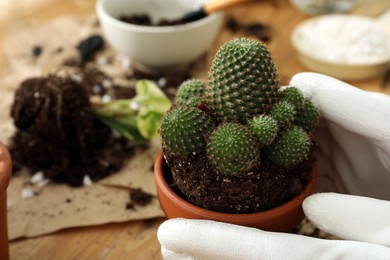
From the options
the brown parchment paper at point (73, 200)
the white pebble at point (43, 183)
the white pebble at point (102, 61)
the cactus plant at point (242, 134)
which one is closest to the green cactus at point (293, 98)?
the cactus plant at point (242, 134)

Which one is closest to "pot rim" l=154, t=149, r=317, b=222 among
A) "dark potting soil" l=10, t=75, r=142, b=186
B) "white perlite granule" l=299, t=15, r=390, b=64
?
"dark potting soil" l=10, t=75, r=142, b=186

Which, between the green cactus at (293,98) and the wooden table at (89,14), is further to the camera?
the wooden table at (89,14)

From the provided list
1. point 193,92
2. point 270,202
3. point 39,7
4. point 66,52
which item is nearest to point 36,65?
point 66,52

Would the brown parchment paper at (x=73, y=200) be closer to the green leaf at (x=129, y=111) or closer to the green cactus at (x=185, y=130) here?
the green leaf at (x=129, y=111)

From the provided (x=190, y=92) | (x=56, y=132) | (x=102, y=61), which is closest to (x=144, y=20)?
(x=102, y=61)

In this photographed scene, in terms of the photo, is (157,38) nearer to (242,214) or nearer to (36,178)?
(36,178)

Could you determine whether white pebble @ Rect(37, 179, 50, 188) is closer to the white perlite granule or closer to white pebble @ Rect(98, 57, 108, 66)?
white pebble @ Rect(98, 57, 108, 66)
